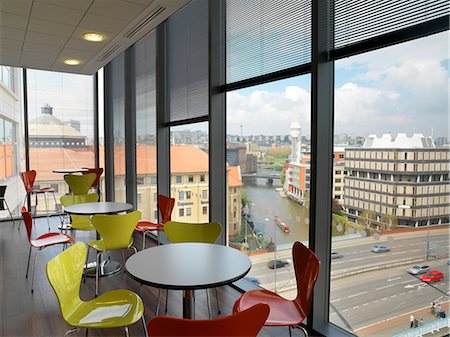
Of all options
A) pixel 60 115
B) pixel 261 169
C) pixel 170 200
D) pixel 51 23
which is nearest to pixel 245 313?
pixel 261 169

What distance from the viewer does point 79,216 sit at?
4.97m

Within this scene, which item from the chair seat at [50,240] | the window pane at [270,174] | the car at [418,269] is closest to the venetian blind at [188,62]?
the window pane at [270,174]

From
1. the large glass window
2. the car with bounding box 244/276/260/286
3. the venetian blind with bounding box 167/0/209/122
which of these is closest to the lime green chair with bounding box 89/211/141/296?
the car with bounding box 244/276/260/286

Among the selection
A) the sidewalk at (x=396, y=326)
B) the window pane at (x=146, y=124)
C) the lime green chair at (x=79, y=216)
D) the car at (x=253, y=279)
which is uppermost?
the window pane at (x=146, y=124)

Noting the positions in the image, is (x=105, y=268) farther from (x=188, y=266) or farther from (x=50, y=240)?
(x=188, y=266)

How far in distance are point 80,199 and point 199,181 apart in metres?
2.10

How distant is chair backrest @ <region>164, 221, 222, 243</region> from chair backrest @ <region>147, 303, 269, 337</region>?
67.5 inches

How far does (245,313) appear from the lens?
136 cm

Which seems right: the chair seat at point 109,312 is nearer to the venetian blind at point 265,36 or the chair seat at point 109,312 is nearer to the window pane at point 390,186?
the window pane at point 390,186

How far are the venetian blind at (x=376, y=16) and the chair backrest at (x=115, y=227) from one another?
2685 millimetres

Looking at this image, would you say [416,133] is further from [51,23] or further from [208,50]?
[51,23]

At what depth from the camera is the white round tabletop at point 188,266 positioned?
6.09 ft

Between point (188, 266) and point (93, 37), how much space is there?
363 centimetres

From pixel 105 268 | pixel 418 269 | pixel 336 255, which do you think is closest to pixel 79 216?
pixel 105 268
